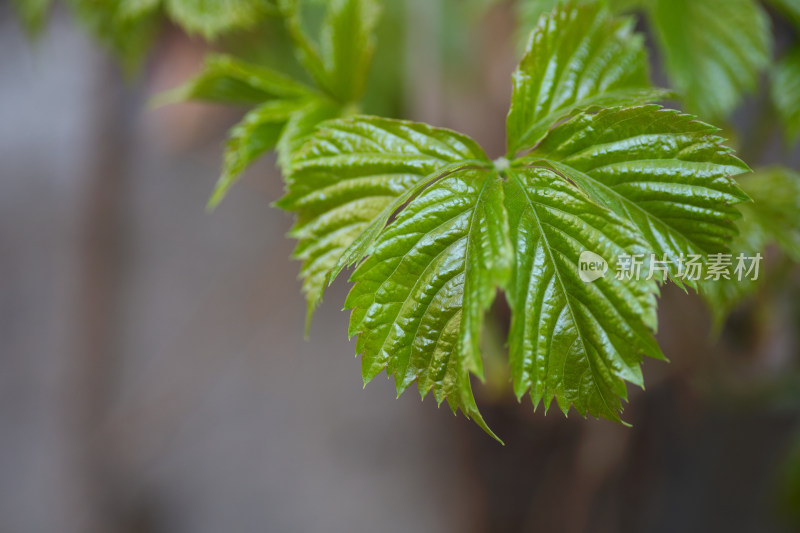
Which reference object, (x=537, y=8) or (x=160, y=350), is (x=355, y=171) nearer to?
(x=537, y=8)

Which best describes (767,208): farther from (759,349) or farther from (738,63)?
(759,349)

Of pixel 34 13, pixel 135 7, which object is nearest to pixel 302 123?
pixel 135 7

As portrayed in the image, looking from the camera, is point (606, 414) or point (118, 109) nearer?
point (606, 414)

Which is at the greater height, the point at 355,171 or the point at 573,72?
the point at 573,72

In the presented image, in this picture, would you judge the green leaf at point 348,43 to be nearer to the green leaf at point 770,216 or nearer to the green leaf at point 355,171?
the green leaf at point 355,171

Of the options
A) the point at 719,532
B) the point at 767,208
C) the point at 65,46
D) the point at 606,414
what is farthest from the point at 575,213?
the point at 65,46

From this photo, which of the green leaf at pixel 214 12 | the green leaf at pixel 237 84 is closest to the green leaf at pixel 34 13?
the green leaf at pixel 214 12

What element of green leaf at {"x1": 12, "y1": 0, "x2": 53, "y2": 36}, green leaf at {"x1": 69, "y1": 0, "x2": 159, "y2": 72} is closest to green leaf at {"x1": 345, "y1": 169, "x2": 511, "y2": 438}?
green leaf at {"x1": 69, "y1": 0, "x2": 159, "y2": 72}
